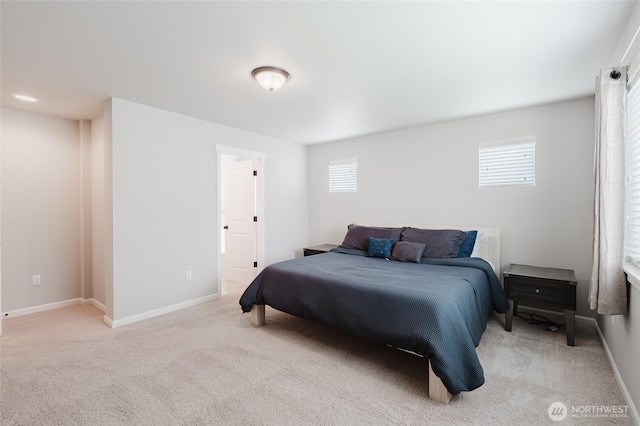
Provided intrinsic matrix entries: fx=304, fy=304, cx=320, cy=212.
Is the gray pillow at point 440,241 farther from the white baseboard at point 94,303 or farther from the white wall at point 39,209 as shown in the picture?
the white wall at point 39,209

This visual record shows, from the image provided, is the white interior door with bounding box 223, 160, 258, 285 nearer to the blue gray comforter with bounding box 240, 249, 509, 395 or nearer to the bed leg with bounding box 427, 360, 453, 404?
the blue gray comforter with bounding box 240, 249, 509, 395

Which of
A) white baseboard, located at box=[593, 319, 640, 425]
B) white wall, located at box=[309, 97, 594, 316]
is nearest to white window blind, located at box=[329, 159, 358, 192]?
white wall, located at box=[309, 97, 594, 316]

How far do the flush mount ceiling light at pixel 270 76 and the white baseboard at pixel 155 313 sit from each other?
2806 mm

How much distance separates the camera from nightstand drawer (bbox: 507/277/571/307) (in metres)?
2.75

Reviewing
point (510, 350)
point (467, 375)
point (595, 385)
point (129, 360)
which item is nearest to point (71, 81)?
point (129, 360)

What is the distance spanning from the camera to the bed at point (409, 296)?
1.95 metres

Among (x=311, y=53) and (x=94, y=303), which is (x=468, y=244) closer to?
(x=311, y=53)

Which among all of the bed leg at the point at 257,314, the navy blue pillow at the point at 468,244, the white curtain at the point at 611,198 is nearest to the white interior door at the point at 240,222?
the bed leg at the point at 257,314

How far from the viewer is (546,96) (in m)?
3.15

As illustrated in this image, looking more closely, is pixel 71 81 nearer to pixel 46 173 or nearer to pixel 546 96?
pixel 46 173

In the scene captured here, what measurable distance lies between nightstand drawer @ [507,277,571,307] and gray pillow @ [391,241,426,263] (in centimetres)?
90

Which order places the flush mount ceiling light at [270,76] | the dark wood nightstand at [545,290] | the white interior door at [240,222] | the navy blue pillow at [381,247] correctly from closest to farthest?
the flush mount ceiling light at [270,76] < the dark wood nightstand at [545,290] < the navy blue pillow at [381,247] < the white interior door at [240,222]

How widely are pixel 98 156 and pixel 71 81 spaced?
1.31 meters

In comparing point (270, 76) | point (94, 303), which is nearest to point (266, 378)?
point (270, 76)
